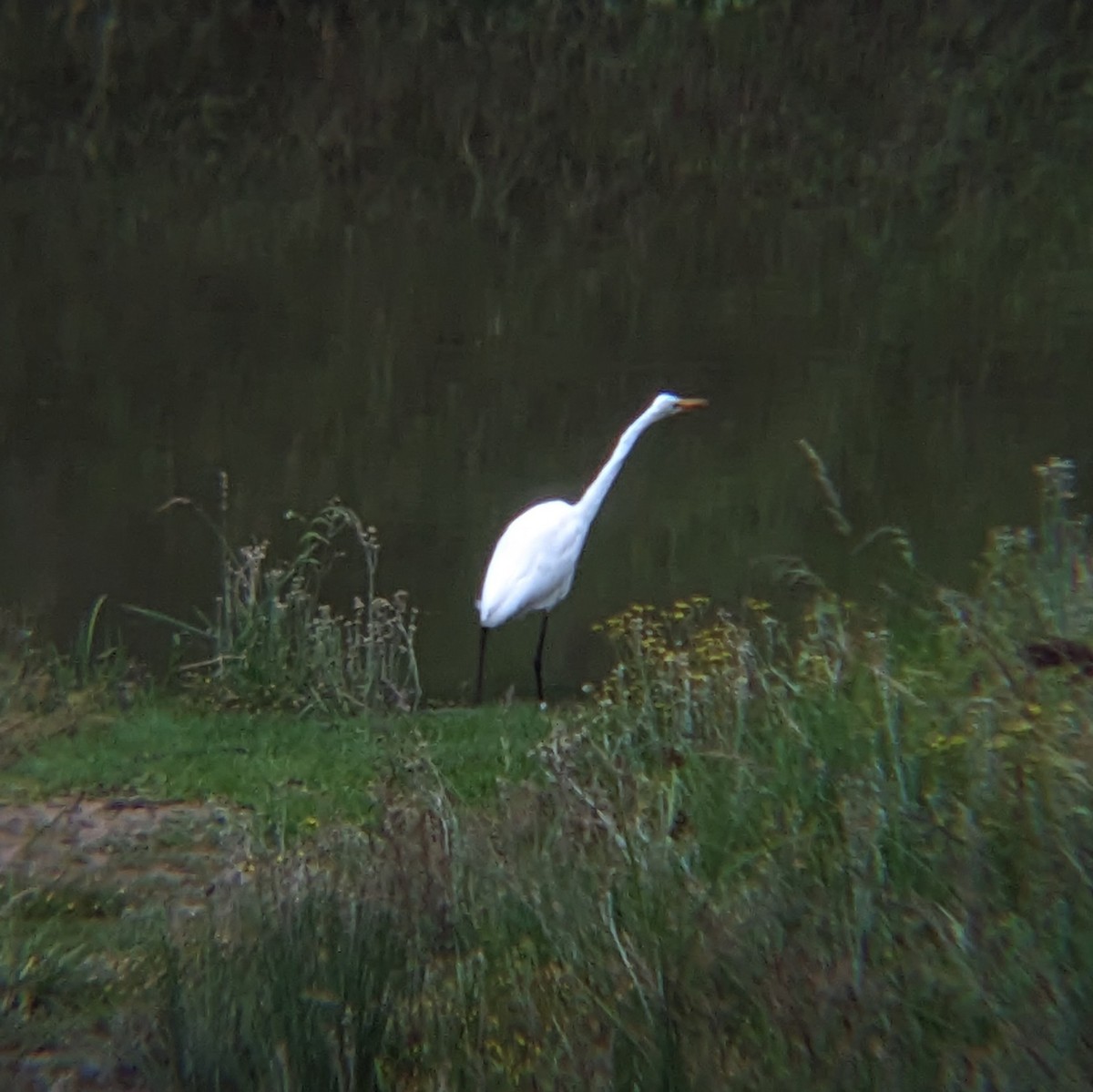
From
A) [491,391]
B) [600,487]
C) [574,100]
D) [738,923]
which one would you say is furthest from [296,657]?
[574,100]

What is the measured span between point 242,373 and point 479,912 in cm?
928

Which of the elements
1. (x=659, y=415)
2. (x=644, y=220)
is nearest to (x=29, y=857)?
(x=659, y=415)

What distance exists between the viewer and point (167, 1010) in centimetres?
361

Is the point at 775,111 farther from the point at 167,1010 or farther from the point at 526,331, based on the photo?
the point at 167,1010

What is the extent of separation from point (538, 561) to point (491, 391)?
408 cm

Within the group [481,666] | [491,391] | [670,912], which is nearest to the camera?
[670,912]

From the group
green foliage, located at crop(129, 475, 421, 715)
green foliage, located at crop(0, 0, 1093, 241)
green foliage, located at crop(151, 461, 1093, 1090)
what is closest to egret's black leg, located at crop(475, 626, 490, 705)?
green foliage, located at crop(129, 475, 421, 715)

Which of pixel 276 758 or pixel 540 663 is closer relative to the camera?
pixel 276 758

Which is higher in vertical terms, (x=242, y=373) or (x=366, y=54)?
(x=366, y=54)

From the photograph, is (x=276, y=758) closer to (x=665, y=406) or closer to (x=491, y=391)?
(x=665, y=406)

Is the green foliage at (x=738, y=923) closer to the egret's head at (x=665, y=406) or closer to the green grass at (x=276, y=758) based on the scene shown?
the green grass at (x=276, y=758)

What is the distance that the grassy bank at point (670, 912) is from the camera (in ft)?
10.9

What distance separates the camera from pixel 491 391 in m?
12.5

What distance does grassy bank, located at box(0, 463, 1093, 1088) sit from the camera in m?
3.33
